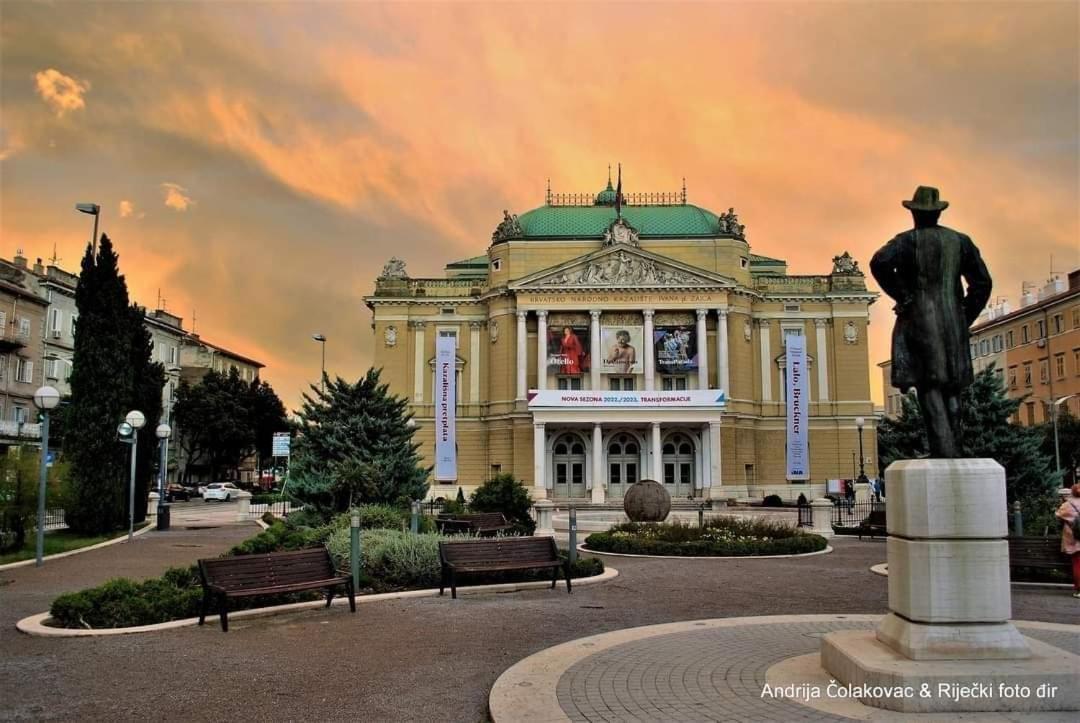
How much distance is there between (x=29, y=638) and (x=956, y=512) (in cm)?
1031

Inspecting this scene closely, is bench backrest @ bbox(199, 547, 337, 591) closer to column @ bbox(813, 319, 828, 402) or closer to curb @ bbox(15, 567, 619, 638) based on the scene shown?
curb @ bbox(15, 567, 619, 638)

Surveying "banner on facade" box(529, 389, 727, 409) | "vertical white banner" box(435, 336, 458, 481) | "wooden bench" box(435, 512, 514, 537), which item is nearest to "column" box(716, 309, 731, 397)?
"banner on facade" box(529, 389, 727, 409)

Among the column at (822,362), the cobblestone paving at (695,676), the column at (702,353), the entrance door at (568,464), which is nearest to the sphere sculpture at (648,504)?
the cobblestone paving at (695,676)

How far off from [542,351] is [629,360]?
5472 millimetres

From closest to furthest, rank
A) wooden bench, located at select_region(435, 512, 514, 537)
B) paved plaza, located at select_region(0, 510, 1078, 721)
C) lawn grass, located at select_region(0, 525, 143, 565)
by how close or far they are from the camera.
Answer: paved plaza, located at select_region(0, 510, 1078, 721), wooden bench, located at select_region(435, 512, 514, 537), lawn grass, located at select_region(0, 525, 143, 565)

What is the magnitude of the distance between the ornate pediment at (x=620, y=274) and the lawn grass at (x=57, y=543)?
32.4 metres

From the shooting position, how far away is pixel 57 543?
2392cm

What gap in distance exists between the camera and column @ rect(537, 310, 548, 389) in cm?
5434

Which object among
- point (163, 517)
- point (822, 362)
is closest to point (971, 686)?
point (163, 517)

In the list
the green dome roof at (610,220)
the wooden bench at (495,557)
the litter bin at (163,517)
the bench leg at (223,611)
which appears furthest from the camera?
the green dome roof at (610,220)

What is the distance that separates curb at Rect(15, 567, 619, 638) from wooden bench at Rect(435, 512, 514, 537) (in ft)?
15.8

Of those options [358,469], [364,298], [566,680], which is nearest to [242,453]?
[364,298]

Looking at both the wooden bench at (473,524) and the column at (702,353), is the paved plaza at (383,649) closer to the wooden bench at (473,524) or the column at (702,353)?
the wooden bench at (473,524)

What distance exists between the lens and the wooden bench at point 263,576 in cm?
1097
